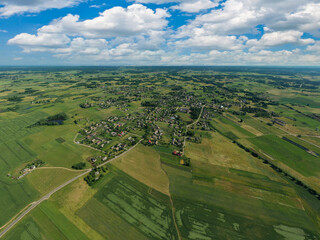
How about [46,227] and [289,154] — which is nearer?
[46,227]

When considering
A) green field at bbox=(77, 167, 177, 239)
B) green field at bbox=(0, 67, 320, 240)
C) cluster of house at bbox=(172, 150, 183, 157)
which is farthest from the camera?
cluster of house at bbox=(172, 150, 183, 157)

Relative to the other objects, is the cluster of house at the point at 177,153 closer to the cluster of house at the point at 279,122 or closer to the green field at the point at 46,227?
the green field at the point at 46,227

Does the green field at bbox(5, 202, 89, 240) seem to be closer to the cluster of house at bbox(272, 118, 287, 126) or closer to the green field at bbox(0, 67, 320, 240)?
the green field at bbox(0, 67, 320, 240)

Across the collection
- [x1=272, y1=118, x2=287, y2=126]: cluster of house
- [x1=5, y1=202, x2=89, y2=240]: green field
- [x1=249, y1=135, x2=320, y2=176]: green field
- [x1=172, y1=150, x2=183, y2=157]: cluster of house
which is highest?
[x1=272, y1=118, x2=287, y2=126]: cluster of house

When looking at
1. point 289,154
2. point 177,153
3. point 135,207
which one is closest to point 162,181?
point 135,207

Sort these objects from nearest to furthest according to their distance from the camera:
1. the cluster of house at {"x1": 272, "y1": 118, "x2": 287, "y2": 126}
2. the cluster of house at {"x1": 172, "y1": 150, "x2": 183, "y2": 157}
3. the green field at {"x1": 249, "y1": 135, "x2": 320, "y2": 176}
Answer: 1. the green field at {"x1": 249, "y1": 135, "x2": 320, "y2": 176}
2. the cluster of house at {"x1": 172, "y1": 150, "x2": 183, "y2": 157}
3. the cluster of house at {"x1": 272, "y1": 118, "x2": 287, "y2": 126}

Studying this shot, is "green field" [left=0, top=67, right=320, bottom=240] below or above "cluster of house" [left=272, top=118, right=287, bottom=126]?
below

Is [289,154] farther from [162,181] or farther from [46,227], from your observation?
[46,227]

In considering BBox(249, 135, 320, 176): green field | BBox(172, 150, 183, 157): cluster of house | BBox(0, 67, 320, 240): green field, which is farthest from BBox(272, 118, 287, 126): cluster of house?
BBox(172, 150, 183, 157): cluster of house

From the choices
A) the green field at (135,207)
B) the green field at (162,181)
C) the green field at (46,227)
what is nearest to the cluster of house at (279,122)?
the green field at (162,181)

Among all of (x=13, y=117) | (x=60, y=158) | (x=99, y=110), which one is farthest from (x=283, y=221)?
(x=13, y=117)

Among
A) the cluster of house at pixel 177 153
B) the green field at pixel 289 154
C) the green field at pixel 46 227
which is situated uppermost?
the cluster of house at pixel 177 153
